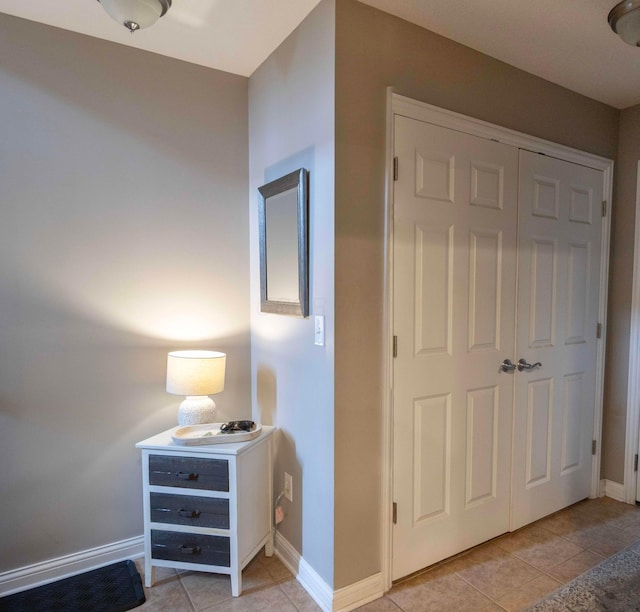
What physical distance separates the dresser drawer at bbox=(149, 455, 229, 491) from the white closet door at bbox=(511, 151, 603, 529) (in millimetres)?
1568

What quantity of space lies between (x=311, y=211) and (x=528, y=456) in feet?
5.94

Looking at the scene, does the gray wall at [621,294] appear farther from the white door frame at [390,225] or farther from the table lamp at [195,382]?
the table lamp at [195,382]

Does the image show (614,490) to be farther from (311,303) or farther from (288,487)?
(311,303)

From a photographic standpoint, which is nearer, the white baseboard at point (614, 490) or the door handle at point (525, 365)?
the door handle at point (525, 365)

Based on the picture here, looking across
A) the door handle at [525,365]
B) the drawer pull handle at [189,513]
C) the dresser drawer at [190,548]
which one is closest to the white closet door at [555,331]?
the door handle at [525,365]

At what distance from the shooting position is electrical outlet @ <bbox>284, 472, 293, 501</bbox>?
1989 millimetres

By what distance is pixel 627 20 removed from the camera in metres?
1.58

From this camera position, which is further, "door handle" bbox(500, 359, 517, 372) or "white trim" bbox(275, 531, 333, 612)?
"door handle" bbox(500, 359, 517, 372)

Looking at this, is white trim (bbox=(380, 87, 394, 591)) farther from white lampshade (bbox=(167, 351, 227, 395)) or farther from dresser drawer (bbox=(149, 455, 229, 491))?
white lampshade (bbox=(167, 351, 227, 395))

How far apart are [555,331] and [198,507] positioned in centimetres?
213

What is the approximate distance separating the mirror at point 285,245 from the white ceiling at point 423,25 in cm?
67

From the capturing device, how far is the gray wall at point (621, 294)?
261cm

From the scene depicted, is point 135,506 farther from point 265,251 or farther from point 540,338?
point 540,338

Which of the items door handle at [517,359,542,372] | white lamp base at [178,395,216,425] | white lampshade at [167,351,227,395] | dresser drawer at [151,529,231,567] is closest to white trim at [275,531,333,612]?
dresser drawer at [151,529,231,567]
